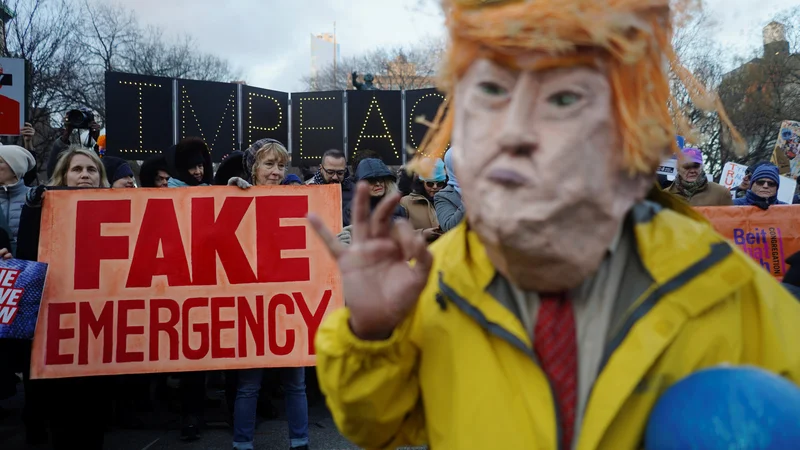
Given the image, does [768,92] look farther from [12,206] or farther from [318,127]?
[12,206]

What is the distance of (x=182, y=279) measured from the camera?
15.8 feet

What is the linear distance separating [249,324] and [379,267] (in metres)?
3.45

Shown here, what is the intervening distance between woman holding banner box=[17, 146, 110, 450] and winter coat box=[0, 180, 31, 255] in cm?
38

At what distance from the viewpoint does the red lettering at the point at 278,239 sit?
4871 mm

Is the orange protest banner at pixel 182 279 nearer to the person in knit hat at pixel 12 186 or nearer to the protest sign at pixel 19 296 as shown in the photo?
the protest sign at pixel 19 296

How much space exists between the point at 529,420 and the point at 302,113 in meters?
7.41

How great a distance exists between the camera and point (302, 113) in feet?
28.1

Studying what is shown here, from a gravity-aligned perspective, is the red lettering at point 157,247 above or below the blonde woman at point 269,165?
below

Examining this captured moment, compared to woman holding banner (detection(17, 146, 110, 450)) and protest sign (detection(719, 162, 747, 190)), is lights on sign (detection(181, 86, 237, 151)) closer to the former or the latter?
woman holding banner (detection(17, 146, 110, 450))

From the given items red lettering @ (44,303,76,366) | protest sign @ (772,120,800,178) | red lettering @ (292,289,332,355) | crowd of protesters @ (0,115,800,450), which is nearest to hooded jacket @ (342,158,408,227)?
crowd of protesters @ (0,115,800,450)

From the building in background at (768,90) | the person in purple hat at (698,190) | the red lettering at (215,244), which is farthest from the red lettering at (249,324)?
the building in background at (768,90)

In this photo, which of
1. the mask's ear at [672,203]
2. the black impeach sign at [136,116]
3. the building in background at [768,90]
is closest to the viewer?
the mask's ear at [672,203]

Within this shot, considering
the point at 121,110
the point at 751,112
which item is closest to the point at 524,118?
the point at 121,110

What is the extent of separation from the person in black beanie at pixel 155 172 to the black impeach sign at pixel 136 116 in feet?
6.07
